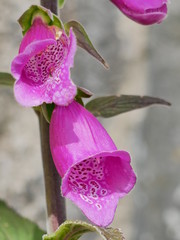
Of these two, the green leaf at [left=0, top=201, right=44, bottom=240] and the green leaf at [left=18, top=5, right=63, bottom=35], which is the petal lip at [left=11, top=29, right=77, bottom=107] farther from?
the green leaf at [left=0, top=201, right=44, bottom=240]

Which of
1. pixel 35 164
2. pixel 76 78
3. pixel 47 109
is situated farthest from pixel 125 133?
pixel 47 109

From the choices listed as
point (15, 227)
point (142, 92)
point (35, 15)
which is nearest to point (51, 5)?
point (35, 15)

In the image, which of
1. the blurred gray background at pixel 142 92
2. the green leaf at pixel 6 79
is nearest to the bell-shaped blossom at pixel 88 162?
the green leaf at pixel 6 79

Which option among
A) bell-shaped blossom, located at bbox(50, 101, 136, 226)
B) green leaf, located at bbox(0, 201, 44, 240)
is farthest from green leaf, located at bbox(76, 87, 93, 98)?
green leaf, located at bbox(0, 201, 44, 240)

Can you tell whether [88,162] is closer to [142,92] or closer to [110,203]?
[110,203]

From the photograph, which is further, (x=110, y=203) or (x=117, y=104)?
(x=117, y=104)

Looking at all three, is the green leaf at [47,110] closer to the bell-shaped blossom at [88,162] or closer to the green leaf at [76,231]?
the bell-shaped blossom at [88,162]

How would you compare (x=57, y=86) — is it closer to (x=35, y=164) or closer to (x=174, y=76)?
(x=35, y=164)
